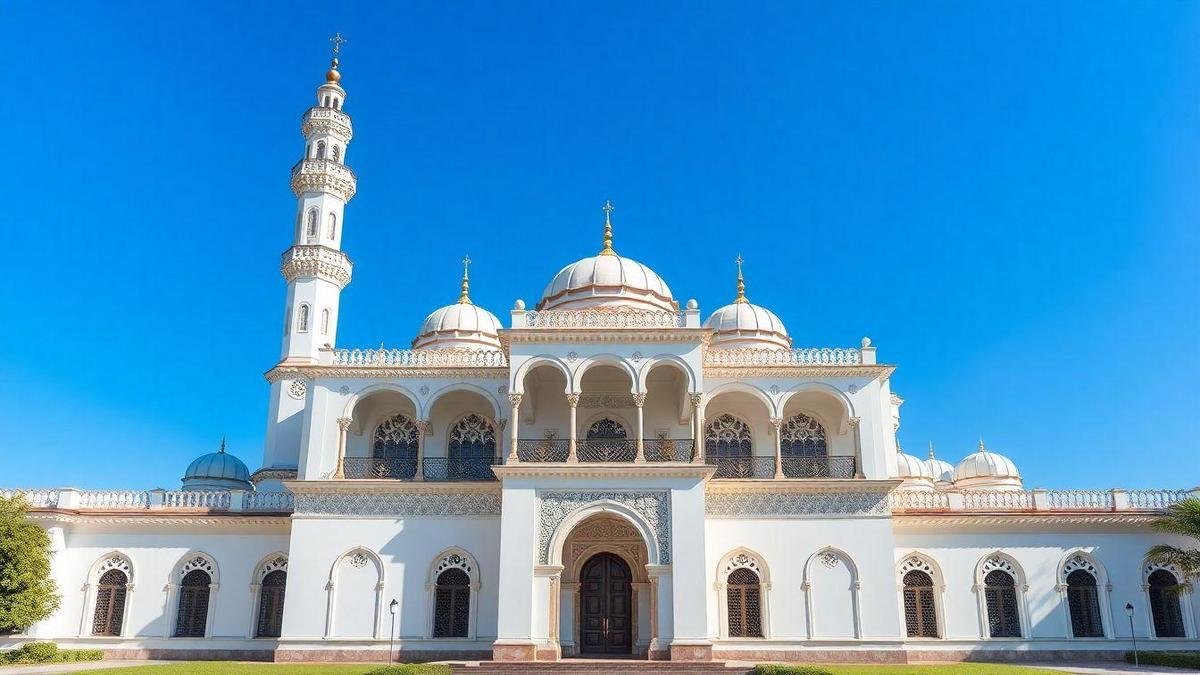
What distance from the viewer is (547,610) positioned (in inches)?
752

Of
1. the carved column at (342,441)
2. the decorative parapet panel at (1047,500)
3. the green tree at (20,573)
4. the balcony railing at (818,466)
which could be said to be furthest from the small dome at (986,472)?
the green tree at (20,573)

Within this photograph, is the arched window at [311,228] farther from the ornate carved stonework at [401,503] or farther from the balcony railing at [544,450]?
the balcony railing at [544,450]

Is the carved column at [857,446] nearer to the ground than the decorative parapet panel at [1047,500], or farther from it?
farther from it

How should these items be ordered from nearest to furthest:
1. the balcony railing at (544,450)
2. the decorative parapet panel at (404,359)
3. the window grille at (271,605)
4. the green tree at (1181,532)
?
the green tree at (1181,532) < the balcony railing at (544,450) < the window grille at (271,605) < the decorative parapet panel at (404,359)

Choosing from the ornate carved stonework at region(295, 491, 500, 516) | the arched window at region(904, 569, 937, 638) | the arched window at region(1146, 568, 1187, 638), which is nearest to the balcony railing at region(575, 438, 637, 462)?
the ornate carved stonework at region(295, 491, 500, 516)

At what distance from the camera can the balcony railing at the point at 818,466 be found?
2231 centimetres

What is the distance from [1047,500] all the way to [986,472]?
7317 mm

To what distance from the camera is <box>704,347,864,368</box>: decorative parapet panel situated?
2248 cm

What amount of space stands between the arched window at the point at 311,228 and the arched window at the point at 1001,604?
2193 cm

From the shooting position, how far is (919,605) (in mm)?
21750

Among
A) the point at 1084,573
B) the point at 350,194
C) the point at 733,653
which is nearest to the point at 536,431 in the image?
the point at 733,653

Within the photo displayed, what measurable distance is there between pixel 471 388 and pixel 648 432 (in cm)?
469

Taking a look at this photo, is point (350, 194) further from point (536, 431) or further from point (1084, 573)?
point (1084, 573)

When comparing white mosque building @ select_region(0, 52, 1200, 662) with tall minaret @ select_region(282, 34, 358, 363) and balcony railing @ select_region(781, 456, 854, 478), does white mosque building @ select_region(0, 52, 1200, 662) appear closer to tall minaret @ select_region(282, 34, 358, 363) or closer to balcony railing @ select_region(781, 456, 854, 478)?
balcony railing @ select_region(781, 456, 854, 478)
